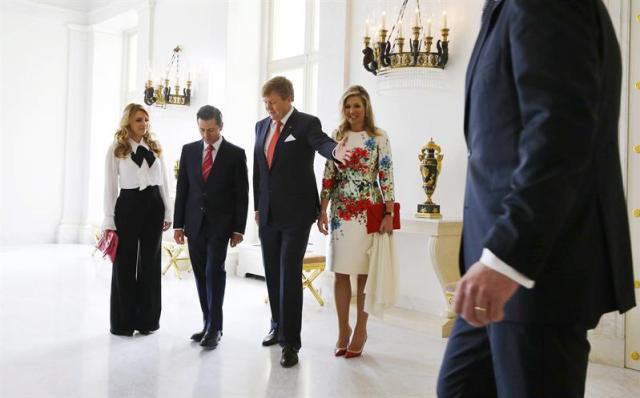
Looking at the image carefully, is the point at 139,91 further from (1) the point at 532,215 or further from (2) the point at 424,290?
(1) the point at 532,215

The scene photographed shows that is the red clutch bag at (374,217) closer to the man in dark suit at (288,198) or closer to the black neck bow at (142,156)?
the man in dark suit at (288,198)

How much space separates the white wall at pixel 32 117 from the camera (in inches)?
382

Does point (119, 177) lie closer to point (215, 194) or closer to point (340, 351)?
point (215, 194)

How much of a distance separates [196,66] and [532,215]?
282 inches

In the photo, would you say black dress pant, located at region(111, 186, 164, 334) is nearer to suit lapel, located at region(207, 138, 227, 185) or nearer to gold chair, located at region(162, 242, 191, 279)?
suit lapel, located at region(207, 138, 227, 185)

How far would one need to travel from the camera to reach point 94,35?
10.4m

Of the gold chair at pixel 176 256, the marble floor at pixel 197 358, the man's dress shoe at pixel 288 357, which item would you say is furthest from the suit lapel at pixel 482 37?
the gold chair at pixel 176 256

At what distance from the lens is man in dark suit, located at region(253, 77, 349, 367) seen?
3.54 metres

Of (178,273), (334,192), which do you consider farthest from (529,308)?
(178,273)

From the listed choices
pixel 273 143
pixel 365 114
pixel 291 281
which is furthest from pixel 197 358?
pixel 365 114

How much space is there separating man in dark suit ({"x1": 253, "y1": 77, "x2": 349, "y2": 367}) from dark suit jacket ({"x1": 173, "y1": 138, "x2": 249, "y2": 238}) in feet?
0.98

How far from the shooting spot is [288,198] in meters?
3.56

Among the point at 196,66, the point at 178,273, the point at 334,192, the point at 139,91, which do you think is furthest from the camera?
the point at 139,91

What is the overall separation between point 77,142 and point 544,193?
10513 millimetres
